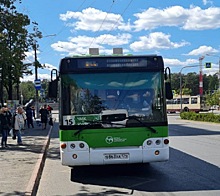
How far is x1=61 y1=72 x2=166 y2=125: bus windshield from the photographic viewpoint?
924 cm

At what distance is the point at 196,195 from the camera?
7465 mm

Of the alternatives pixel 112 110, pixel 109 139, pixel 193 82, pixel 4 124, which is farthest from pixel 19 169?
pixel 193 82

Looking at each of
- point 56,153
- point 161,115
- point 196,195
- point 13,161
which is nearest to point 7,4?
point 56,153

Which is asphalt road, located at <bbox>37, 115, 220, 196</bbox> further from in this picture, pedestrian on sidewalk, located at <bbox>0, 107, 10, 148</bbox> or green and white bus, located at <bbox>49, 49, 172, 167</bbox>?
pedestrian on sidewalk, located at <bbox>0, 107, 10, 148</bbox>

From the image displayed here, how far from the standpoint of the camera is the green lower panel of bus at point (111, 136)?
9.13 m

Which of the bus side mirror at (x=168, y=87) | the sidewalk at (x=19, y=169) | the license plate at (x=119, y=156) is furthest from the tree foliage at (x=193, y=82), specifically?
the license plate at (x=119, y=156)

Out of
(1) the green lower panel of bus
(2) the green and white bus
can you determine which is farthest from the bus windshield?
(1) the green lower panel of bus

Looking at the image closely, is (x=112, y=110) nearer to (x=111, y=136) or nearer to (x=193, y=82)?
(x=111, y=136)

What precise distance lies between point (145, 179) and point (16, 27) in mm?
16357

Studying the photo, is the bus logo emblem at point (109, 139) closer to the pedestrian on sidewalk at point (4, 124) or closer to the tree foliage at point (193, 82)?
the pedestrian on sidewalk at point (4, 124)

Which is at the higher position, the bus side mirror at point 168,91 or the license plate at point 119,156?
the bus side mirror at point 168,91

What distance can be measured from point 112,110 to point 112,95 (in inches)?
14.2

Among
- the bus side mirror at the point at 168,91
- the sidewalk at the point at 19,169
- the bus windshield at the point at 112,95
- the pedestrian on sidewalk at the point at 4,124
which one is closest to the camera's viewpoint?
the sidewalk at the point at 19,169

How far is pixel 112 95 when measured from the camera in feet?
30.6
